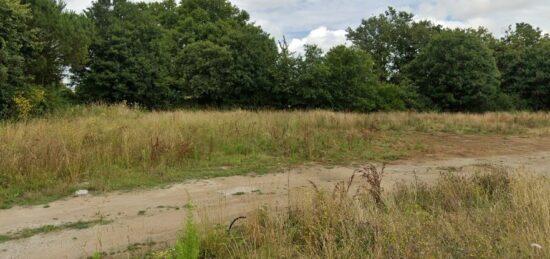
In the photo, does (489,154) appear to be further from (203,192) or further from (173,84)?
(173,84)

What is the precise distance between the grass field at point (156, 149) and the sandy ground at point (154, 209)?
667 millimetres

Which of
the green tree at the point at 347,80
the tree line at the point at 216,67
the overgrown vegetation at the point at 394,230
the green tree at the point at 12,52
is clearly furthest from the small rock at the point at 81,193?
the green tree at the point at 347,80

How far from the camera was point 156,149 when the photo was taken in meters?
9.05

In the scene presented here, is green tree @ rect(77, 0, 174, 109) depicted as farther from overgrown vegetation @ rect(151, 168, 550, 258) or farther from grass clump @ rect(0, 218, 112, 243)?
overgrown vegetation @ rect(151, 168, 550, 258)

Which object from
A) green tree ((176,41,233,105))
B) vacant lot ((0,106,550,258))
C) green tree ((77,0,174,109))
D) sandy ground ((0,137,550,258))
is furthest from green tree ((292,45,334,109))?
sandy ground ((0,137,550,258))

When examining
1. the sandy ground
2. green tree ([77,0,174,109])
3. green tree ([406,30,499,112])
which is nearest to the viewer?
the sandy ground

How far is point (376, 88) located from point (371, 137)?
813 inches

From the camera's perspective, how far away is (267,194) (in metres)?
6.91

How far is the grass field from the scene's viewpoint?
24.4 feet

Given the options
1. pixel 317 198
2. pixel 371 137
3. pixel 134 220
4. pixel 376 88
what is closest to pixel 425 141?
pixel 371 137

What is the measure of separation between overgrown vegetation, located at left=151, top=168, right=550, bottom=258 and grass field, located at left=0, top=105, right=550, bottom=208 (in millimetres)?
3590

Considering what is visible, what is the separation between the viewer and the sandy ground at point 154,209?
4.69 meters

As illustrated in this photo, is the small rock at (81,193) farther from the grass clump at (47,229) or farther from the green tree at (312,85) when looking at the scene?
the green tree at (312,85)

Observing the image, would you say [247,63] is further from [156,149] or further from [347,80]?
[156,149]
